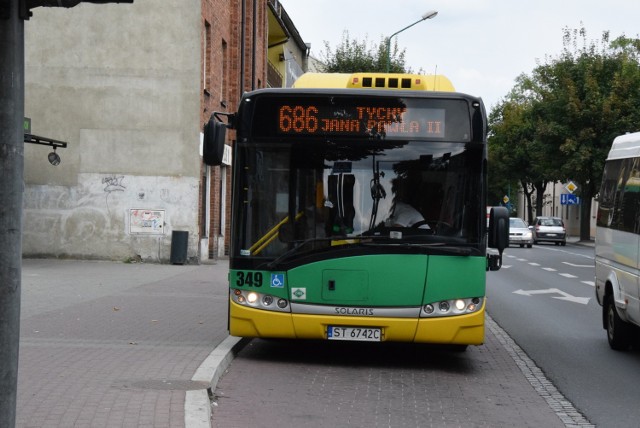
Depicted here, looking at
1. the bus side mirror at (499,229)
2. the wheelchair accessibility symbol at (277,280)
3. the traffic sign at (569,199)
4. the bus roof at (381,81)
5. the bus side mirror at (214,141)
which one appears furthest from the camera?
the traffic sign at (569,199)

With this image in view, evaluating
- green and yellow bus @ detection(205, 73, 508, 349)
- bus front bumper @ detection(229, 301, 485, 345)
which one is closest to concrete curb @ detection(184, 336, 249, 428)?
green and yellow bus @ detection(205, 73, 508, 349)

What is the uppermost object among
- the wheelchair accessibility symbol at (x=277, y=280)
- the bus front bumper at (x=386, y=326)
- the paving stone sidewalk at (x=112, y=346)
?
the wheelchair accessibility symbol at (x=277, y=280)

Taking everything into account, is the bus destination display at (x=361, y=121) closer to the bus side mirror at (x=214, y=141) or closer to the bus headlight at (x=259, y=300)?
the bus side mirror at (x=214, y=141)

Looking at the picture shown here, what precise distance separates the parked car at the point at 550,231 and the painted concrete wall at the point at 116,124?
112 feet

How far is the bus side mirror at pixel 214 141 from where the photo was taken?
976 centimetres

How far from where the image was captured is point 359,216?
1019cm

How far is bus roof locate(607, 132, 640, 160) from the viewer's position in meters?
11.9

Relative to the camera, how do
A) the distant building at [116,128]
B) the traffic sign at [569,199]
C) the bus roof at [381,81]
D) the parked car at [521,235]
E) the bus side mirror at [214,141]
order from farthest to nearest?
the traffic sign at [569,199] → the parked car at [521,235] → the distant building at [116,128] → the bus roof at [381,81] → the bus side mirror at [214,141]

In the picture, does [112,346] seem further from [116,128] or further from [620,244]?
[116,128]

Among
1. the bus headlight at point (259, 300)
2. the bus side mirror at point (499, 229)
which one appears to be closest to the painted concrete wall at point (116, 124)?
the bus headlight at point (259, 300)

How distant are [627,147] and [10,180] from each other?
9435 millimetres

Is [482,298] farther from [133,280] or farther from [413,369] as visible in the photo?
[133,280]

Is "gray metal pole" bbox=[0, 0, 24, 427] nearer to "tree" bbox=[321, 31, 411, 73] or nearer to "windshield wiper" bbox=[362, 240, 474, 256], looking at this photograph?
"windshield wiper" bbox=[362, 240, 474, 256]

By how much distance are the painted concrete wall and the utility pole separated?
23388mm
